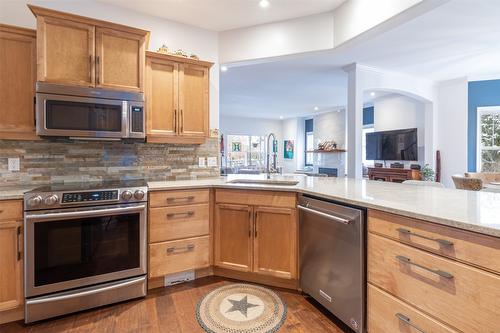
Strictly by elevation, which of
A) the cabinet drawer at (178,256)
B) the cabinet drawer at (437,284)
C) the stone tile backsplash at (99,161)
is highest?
the stone tile backsplash at (99,161)

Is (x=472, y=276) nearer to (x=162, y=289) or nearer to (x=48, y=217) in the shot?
(x=162, y=289)

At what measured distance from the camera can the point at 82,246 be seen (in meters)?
2.00

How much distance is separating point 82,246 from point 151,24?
229 cm

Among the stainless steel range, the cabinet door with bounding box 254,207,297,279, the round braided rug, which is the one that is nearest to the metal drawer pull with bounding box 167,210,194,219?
the stainless steel range

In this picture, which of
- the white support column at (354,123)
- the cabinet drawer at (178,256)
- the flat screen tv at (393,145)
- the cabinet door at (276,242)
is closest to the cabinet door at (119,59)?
the cabinet drawer at (178,256)

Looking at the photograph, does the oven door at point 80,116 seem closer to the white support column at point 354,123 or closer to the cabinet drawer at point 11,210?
the cabinet drawer at point 11,210

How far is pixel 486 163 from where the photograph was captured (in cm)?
531

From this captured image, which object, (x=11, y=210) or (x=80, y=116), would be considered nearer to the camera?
(x=11, y=210)

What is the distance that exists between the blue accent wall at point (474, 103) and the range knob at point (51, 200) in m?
6.69

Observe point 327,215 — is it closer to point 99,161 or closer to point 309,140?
point 99,161

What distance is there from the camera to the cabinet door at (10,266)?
180cm

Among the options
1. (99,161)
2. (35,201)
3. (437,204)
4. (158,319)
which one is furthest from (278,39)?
(158,319)

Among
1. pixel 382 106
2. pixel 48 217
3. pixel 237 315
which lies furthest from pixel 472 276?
pixel 382 106

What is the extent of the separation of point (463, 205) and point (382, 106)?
6.00 meters
